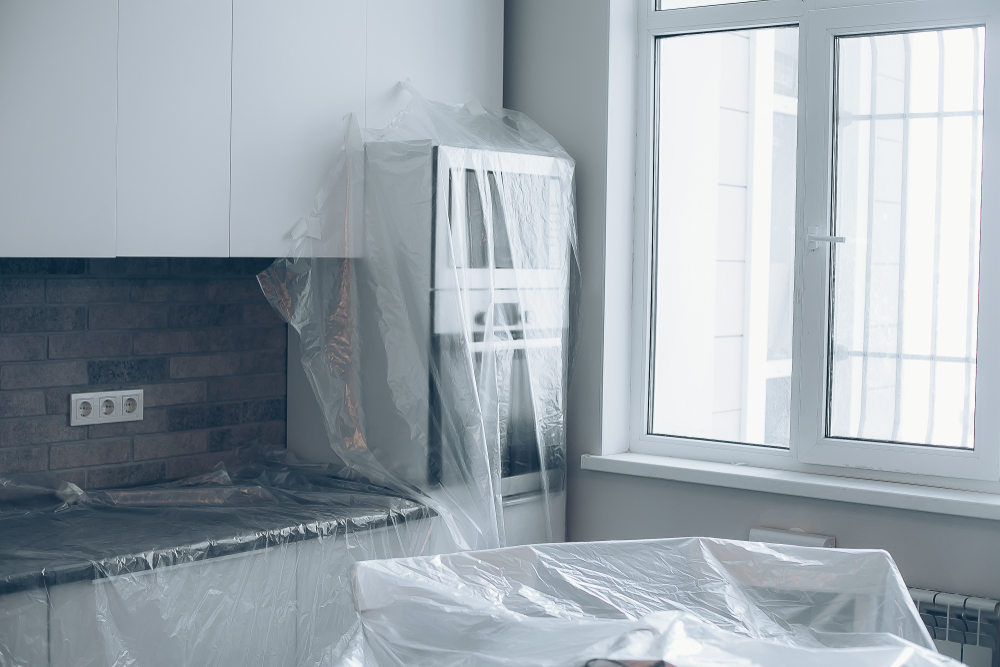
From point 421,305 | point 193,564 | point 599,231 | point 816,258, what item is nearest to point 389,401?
point 421,305

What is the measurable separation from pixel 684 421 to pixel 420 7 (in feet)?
4.70

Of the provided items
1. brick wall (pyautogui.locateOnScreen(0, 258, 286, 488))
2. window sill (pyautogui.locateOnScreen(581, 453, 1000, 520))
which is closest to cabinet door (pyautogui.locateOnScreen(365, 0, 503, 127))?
brick wall (pyautogui.locateOnScreen(0, 258, 286, 488))

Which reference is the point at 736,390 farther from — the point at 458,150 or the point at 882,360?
the point at 458,150

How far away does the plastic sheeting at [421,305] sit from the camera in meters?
2.58

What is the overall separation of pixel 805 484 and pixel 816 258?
618mm

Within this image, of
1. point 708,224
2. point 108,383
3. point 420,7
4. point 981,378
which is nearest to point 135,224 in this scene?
→ point 108,383

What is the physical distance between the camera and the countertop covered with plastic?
1.96 metres

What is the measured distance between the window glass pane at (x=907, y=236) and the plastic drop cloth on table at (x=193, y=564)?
1236 mm

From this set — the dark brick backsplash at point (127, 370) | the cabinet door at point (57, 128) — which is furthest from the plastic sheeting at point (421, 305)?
the cabinet door at point (57, 128)

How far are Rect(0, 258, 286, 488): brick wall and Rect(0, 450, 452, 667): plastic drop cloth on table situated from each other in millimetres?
112

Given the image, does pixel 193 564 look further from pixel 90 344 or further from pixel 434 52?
pixel 434 52

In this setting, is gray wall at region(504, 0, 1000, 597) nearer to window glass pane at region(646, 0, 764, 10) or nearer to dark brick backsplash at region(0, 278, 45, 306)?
window glass pane at region(646, 0, 764, 10)

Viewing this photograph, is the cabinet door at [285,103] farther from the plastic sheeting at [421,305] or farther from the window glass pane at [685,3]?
the window glass pane at [685,3]

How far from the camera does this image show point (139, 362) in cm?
267
